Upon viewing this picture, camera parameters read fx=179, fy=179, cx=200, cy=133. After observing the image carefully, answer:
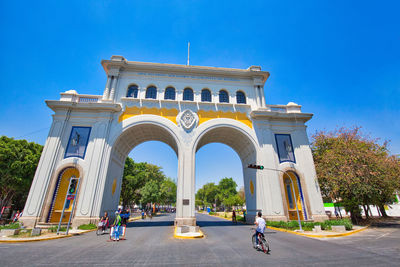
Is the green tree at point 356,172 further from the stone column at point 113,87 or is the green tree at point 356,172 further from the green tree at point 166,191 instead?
the green tree at point 166,191

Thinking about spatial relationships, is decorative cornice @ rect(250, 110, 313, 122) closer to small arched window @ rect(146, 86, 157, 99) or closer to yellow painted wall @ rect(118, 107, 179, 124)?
yellow painted wall @ rect(118, 107, 179, 124)

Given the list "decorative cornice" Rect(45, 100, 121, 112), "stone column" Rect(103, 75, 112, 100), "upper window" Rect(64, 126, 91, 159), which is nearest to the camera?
"upper window" Rect(64, 126, 91, 159)

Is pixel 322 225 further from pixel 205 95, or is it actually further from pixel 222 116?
pixel 205 95

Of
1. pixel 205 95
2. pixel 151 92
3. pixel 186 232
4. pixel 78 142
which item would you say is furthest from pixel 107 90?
pixel 186 232

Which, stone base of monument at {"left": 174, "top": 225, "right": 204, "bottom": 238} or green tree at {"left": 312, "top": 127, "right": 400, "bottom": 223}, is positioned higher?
green tree at {"left": 312, "top": 127, "right": 400, "bottom": 223}

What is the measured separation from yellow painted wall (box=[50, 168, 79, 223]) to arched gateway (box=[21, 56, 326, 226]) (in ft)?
0.29

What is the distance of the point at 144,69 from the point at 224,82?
1064cm

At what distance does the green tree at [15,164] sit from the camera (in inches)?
904

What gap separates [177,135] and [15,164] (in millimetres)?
21608

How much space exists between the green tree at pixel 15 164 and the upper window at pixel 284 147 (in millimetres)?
32552

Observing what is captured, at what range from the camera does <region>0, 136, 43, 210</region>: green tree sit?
2295 cm

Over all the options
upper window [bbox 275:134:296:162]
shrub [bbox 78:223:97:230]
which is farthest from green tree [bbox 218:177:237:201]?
shrub [bbox 78:223:97:230]

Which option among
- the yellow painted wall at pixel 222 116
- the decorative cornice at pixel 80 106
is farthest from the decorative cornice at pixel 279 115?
the decorative cornice at pixel 80 106

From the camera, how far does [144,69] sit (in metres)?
23.2
